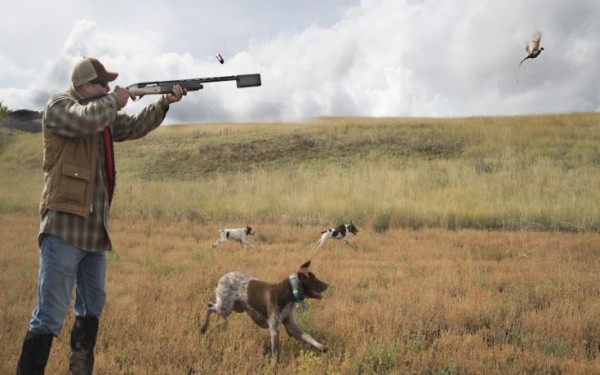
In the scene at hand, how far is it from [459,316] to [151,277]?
574 cm

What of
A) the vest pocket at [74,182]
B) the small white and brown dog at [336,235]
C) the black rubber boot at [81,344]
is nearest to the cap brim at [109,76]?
the vest pocket at [74,182]

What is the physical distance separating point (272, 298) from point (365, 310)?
6.73ft

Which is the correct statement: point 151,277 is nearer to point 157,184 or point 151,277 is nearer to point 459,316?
point 459,316

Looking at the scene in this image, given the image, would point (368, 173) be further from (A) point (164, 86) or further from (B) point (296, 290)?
(A) point (164, 86)

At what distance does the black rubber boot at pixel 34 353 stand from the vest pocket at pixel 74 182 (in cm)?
114

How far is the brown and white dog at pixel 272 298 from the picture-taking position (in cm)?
534

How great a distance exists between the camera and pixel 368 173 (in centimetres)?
2700

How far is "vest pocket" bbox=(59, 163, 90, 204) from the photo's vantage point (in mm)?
3861

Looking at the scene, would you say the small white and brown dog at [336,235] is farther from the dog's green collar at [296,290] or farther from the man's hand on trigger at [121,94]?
the man's hand on trigger at [121,94]

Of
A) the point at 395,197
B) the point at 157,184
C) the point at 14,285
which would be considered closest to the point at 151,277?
the point at 14,285

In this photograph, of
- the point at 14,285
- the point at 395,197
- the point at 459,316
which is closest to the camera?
the point at 459,316

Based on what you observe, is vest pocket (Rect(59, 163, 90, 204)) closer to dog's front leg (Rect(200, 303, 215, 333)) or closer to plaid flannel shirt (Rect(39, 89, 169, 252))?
plaid flannel shirt (Rect(39, 89, 169, 252))

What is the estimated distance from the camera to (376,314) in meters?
6.92

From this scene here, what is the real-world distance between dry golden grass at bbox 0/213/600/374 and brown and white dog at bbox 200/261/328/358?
254 mm
